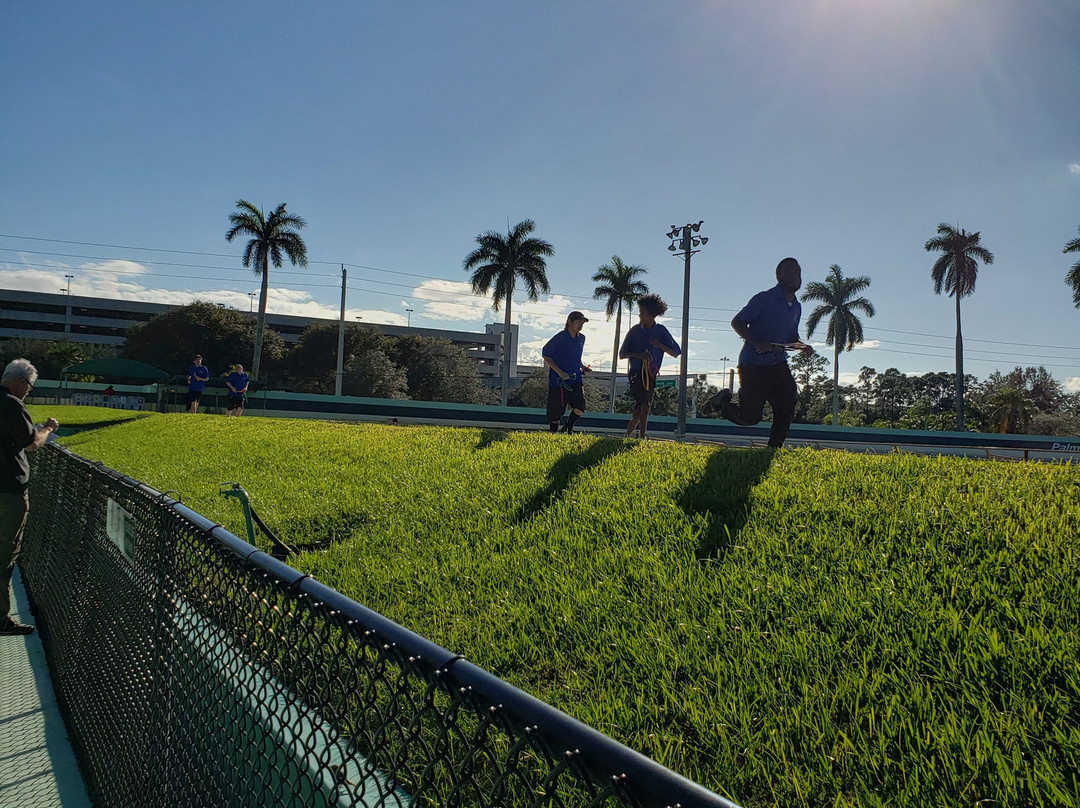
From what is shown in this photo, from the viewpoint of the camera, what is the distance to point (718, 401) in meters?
7.20

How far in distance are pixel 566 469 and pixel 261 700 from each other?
4.00 meters

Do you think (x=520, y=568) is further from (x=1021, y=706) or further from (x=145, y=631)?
(x=1021, y=706)

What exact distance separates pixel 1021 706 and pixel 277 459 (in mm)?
8430

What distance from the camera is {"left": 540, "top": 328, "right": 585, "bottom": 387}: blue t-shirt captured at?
9.86 metres

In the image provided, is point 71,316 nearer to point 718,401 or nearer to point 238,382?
point 238,382

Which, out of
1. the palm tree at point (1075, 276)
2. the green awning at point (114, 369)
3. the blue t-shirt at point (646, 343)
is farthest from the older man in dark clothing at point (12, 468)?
the palm tree at point (1075, 276)

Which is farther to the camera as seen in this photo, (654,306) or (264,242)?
(264,242)

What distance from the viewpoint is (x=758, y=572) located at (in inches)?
123

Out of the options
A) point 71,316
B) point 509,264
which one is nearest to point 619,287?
point 509,264

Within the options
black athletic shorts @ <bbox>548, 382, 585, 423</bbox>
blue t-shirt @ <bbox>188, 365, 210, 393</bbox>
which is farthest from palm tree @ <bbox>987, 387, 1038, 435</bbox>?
blue t-shirt @ <bbox>188, 365, 210, 393</bbox>

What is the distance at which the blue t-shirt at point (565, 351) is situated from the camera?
32.3 ft

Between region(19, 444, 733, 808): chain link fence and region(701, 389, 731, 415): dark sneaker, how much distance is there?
16.2ft

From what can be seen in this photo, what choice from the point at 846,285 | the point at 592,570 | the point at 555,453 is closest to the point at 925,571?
the point at 592,570

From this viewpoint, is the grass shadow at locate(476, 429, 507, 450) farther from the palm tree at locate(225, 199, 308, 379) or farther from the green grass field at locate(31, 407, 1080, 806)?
the palm tree at locate(225, 199, 308, 379)
